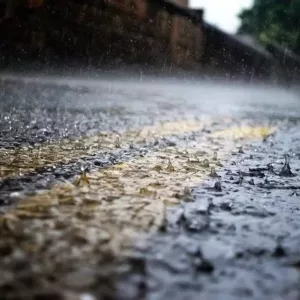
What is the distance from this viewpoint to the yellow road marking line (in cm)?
140

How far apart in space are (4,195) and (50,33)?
13.2 ft

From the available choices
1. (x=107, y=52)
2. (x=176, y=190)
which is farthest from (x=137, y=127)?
(x=107, y=52)

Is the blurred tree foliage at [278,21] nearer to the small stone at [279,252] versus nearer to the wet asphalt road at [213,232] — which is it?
the wet asphalt road at [213,232]

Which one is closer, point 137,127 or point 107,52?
point 137,127

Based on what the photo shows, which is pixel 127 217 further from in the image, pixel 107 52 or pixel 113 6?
pixel 107 52

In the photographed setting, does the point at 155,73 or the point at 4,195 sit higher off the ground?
the point at 155,73

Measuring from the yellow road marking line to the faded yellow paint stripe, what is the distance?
0.23 meters

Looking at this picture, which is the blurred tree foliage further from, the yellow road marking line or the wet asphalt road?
the wet asphalt road

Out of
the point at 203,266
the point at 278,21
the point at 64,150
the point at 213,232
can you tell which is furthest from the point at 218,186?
the point at 278,21

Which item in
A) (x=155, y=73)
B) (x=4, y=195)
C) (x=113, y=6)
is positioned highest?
(x=113, y=6)

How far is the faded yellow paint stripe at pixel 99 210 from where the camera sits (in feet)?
2.39

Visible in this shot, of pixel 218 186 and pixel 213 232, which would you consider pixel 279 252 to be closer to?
pixel 213 232

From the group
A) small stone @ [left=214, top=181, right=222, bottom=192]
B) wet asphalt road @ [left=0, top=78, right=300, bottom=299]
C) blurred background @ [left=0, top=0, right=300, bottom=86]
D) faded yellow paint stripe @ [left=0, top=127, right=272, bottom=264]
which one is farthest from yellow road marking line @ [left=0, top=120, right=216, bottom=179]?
blurred background @ [left=0, top=0, right=300, bottom=86]

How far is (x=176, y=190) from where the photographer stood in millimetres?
1192
